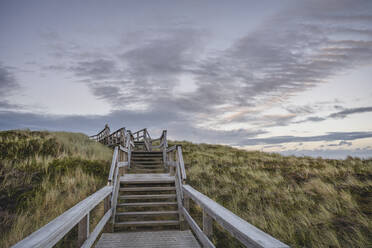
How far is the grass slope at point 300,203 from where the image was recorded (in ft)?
15.4

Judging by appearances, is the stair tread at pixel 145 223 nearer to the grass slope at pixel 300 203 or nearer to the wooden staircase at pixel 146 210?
the wooden staircase at pixel 146 210

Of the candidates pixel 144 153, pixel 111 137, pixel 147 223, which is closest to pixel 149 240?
pixel 147 223

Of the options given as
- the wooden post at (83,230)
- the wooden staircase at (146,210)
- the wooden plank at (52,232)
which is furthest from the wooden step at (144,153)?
the wooden plank at (52,232)

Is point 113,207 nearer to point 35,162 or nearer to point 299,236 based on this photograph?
point 299,236

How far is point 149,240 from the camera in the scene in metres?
4.82

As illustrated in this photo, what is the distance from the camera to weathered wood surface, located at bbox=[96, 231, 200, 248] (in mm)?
4570

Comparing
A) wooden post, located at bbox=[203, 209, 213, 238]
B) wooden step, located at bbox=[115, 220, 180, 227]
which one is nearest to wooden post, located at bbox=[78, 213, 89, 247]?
wooden post, located at bbox=[203, 209, 213, 238]

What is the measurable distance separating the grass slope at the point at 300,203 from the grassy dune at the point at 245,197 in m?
0.02

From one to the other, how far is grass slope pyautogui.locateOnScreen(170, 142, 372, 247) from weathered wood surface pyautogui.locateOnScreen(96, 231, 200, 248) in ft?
2.66

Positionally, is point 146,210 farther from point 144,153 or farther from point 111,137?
point 111,137

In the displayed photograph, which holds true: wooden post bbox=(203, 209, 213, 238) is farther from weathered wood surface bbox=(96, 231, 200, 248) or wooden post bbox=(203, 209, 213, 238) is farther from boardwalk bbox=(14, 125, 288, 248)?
weathered wood surface bbox=(96, 231, 200, 248)

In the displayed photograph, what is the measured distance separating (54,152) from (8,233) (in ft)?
28.7

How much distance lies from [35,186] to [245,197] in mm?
7236

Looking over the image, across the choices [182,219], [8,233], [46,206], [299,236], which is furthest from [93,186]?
[299,236]
